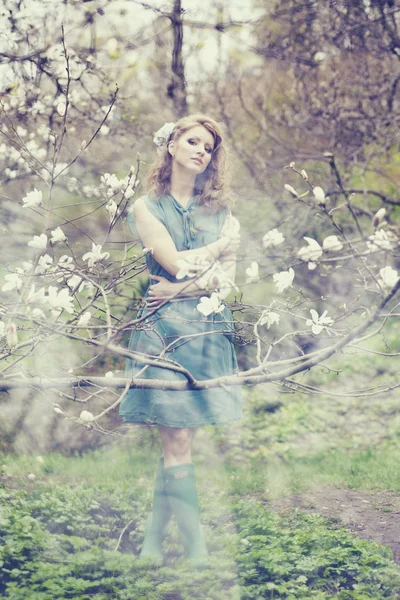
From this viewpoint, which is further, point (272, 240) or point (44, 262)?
point (44, 262)

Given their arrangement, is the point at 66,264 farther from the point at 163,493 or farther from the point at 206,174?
the point at 163,493

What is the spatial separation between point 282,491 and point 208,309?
2.00m

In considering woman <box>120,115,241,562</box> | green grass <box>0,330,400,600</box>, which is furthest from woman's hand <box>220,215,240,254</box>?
green grass <box>0,330,400,600</box>

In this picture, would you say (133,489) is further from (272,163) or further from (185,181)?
(272,163)

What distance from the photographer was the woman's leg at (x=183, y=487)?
2.86m

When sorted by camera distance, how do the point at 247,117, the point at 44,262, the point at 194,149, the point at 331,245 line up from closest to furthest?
the point at 331,245 → the point at 44,262 → the point at 194,149 → the point at 247,117

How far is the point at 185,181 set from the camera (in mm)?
3000

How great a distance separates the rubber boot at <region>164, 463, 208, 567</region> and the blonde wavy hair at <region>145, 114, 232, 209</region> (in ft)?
3.79

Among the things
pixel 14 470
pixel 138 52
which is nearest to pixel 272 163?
pixel 138 52

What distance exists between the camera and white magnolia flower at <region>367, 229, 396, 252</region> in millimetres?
1979

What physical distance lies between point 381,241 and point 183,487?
55.2 inches

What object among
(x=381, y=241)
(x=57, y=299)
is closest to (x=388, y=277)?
(x=381, y=241)

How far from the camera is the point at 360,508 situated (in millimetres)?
3725

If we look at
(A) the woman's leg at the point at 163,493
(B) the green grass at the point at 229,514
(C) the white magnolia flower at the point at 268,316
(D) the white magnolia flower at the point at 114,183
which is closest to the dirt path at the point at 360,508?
(B) the green grass at the point at 229,514
